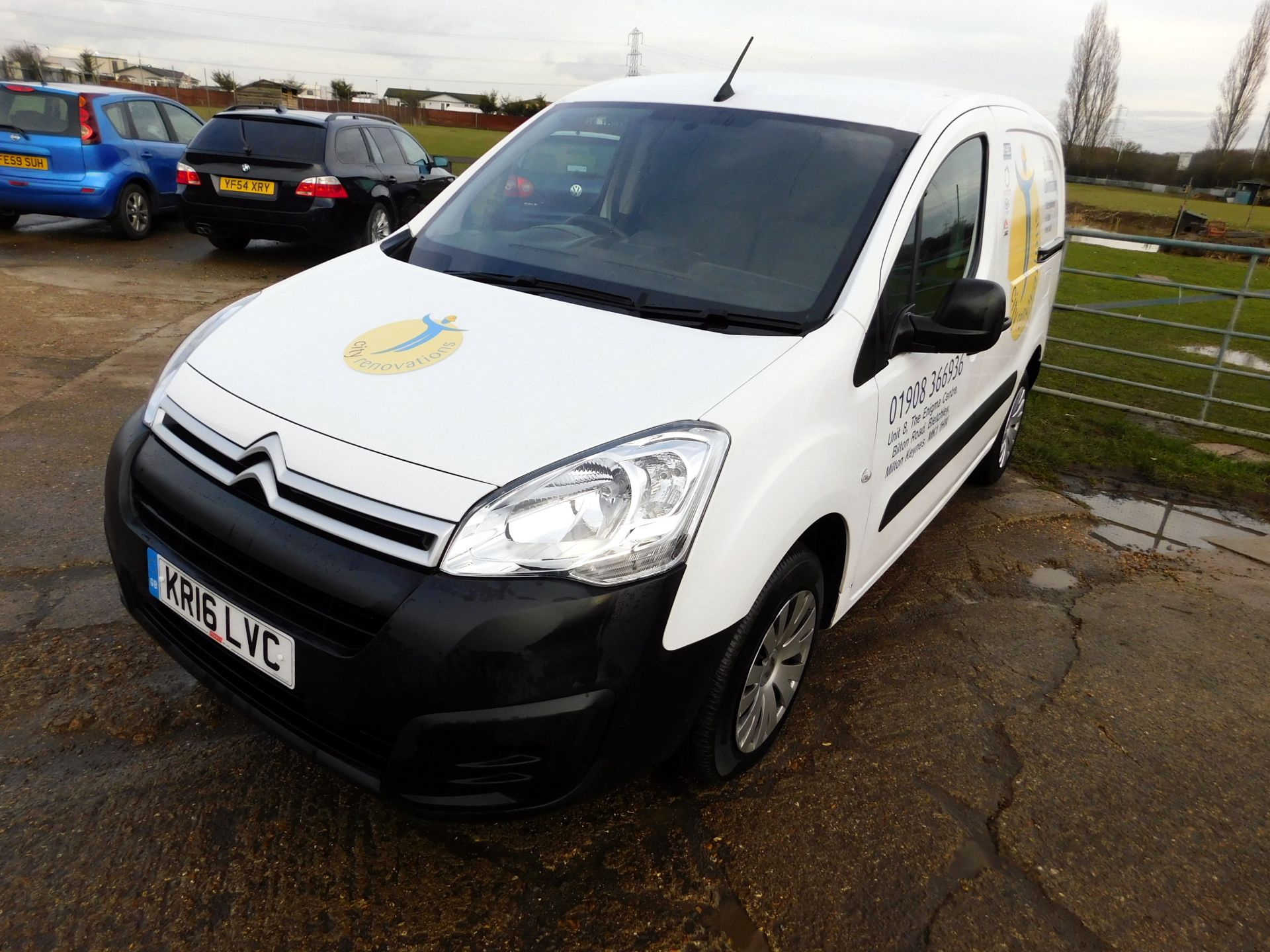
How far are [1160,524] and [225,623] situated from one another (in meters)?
4.33

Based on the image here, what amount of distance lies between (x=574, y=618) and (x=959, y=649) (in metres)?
1.95

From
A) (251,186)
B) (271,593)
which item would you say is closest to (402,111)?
(251,186)

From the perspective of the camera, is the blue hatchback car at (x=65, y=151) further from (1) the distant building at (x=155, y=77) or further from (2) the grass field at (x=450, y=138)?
(1) the distant building at (x=155, y=77)

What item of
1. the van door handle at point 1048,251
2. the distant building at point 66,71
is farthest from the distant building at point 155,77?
the van door handle at point 1048,251

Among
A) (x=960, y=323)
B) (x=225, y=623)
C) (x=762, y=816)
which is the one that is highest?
(x=960, y=323)

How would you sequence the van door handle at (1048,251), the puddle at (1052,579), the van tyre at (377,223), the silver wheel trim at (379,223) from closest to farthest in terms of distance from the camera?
1. the puddle at (1052,579)
2. the van door handle at (1048,251)
3. the van tyre at (377,223)
4. the silver wheel trim at (379,223)

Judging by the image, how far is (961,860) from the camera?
7.27 ft

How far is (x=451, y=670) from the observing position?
167cm

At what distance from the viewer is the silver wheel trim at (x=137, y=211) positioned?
9.26 m

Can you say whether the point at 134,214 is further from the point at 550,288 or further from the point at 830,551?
the point at 830,551

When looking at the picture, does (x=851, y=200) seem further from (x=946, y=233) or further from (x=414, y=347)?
(x=414, y=347)

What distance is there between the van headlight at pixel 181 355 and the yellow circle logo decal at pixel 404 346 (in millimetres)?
508

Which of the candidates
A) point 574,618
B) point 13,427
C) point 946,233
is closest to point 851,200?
point 946,233

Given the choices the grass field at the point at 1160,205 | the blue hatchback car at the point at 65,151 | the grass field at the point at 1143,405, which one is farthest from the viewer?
the grass field at the point at 1160,205
